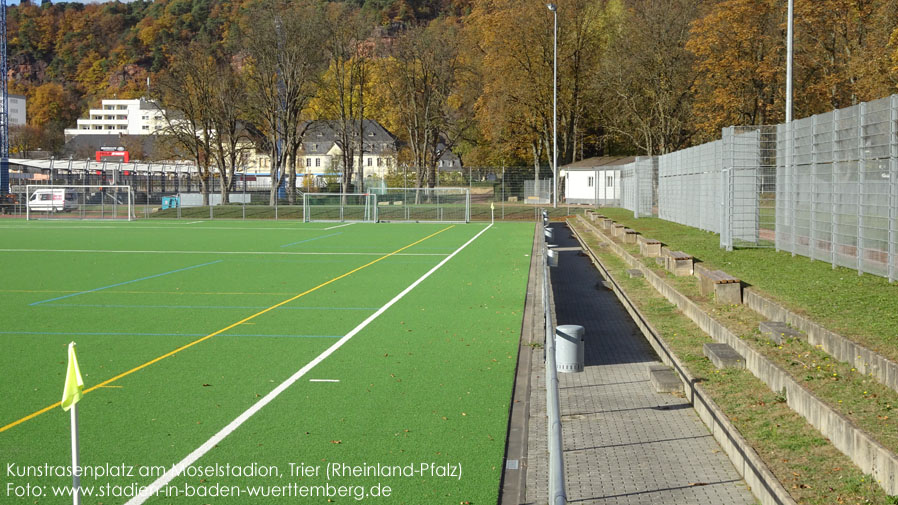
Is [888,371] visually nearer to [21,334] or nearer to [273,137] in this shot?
[21,334]

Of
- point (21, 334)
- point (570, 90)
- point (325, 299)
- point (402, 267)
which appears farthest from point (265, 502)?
point (570, 90)

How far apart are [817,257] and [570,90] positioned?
5594cm

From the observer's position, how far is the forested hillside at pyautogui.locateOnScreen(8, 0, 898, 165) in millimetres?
48688

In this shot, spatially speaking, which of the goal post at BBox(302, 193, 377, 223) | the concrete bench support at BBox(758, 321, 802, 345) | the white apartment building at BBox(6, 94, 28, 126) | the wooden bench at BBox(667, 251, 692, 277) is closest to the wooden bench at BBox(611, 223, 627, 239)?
the wooden bench at BBox(667, 251, 692, 277)

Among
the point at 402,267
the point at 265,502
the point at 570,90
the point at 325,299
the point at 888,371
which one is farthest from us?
the point at 570,90

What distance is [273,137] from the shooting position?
68312mm

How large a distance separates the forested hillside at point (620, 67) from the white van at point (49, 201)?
38.5 ft

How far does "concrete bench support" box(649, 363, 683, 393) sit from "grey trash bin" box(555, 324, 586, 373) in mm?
798

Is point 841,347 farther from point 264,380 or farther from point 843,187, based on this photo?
point 843,187

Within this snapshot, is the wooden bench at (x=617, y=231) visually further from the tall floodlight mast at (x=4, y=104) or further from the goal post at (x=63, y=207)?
the tall floodlight mast at (x=4, y=104)

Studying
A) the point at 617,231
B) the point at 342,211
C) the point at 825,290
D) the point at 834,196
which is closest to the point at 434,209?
the point at 342,211

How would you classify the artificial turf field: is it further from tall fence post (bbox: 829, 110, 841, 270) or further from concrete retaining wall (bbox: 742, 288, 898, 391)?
tall fence post (bbox: 829, 110, 841, 270)

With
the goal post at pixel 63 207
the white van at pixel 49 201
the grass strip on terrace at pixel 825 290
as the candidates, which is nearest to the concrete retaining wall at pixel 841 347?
the grass strip on terrace at pixel 825 290

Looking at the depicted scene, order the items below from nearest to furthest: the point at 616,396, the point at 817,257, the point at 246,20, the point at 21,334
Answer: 1. the point at 616,396
2. the point at 21,334
3. the point at 817,257
4. the point at 246,20
